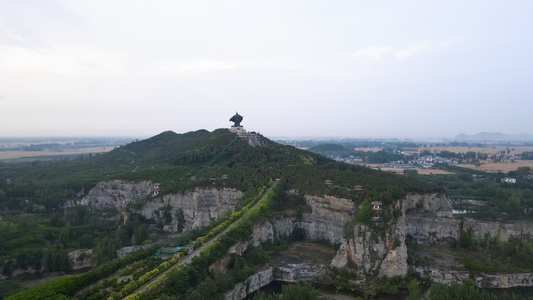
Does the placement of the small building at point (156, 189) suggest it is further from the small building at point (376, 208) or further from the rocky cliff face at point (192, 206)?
the small building at point (376, 208)

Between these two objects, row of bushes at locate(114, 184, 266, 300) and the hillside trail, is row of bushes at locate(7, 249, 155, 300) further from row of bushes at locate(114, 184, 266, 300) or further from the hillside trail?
the hillside trail

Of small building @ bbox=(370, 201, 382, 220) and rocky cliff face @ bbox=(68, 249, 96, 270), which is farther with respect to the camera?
rocky cliff face @ bbox=(68, 249, 96, 270)

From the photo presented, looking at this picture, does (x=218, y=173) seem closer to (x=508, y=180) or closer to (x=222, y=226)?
(x=222, y=226)

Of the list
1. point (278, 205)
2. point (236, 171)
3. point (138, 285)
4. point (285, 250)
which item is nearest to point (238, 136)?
point (236, 171)

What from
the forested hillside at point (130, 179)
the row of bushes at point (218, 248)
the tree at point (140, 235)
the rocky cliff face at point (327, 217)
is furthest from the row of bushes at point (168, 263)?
the tree at point (140, 235)

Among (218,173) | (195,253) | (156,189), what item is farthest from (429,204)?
(156,189)

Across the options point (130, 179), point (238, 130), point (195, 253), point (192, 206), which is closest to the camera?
point (195, 253)

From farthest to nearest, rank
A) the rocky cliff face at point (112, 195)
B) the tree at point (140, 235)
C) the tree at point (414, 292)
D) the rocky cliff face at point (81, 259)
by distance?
1. the rocky cliff face at point (112, 195)
2. the tree at point (140, 235)
3. the rocky cliff face at point (81, 259)
4. the tree at point (414, 292)

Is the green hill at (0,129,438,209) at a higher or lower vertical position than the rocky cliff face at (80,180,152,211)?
higher

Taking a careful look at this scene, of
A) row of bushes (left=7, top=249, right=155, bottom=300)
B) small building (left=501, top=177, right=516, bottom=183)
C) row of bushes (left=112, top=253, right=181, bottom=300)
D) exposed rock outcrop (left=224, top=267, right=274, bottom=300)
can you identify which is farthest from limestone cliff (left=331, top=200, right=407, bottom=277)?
small building (left=501, top=177, right=516, bottom=183)
